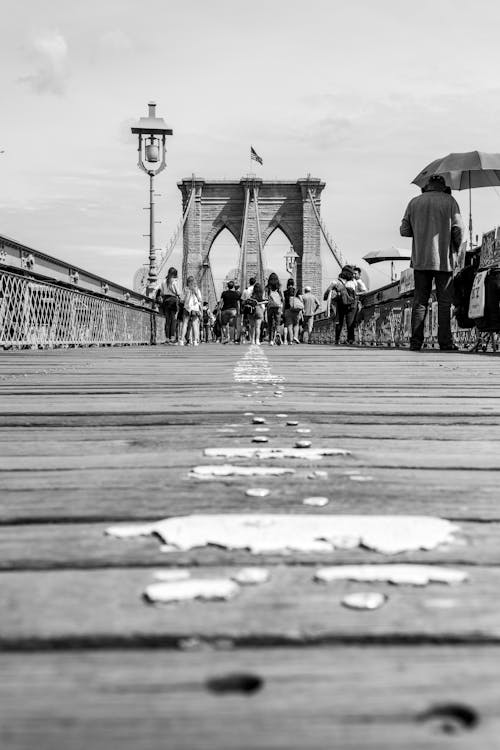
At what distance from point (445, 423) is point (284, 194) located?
7108 cm

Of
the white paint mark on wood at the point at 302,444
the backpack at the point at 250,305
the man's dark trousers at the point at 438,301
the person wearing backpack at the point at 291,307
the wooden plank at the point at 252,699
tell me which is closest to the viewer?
the wooden plank at the point at 252,699

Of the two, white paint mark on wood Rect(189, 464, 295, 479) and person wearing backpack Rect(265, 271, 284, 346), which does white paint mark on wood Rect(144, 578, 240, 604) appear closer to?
white paint mark on wood Rect(189, 464, 295, 479)

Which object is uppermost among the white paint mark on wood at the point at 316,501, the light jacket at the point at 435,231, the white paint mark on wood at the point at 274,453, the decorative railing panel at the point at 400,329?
the light jacket at the point at 435,231

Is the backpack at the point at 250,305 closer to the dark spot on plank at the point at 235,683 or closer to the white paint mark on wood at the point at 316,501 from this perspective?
the white paint mark on wood at the point at 316,501

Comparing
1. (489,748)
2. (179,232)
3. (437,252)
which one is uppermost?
(179,232)

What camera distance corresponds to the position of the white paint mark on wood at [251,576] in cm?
82

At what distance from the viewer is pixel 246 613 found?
0.75 m

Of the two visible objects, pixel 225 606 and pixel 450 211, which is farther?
pixel 450 211

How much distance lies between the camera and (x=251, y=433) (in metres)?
2.08

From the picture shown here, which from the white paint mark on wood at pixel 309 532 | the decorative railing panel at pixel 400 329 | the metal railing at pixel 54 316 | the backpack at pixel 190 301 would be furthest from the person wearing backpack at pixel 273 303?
the white paint mark on wood at pixel 309 532

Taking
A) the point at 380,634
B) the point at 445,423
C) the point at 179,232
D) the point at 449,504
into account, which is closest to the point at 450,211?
the point at 445,423

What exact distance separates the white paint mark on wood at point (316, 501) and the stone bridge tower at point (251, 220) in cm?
6948

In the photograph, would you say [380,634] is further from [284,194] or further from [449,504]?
[284,194]

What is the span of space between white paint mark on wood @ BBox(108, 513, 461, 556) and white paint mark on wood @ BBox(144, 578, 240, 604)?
116mm
